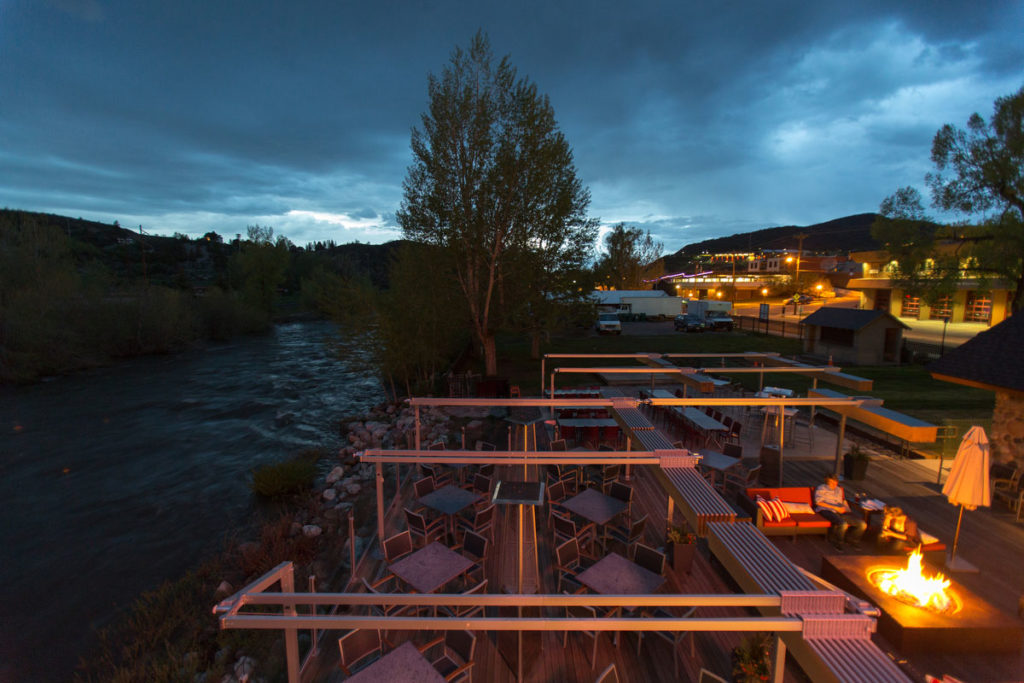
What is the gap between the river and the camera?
8.38 meters

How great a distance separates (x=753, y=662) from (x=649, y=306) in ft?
156

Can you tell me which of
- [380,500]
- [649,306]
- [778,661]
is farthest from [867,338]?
[649,306]

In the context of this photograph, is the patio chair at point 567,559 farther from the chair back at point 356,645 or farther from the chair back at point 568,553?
the chair back at point 356,645

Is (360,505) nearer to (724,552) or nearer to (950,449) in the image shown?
(724,552)

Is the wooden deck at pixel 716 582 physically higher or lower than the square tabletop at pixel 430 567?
lower

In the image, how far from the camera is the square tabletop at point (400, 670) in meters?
3.70

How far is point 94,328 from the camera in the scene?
2903 centimetres

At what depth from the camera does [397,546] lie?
6238 millimetres

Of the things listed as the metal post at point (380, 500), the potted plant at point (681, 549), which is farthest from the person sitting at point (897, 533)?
the metal post at point (380, 500)

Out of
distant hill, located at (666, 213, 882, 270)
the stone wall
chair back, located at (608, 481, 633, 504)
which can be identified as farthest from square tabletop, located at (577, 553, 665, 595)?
distant hill, located at (666, 213, 882, 270)

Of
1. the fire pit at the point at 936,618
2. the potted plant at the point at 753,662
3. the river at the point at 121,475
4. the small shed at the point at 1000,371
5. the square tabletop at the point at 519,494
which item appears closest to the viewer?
the potted plant at the point at 753,662

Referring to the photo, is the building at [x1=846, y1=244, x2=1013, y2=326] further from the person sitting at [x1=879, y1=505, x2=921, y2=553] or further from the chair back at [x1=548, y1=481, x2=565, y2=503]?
the chair back at [x1=548, y1=481, x2=565, y2=503]

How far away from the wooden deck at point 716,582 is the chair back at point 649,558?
25.1 inches

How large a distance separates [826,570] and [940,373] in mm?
6044
